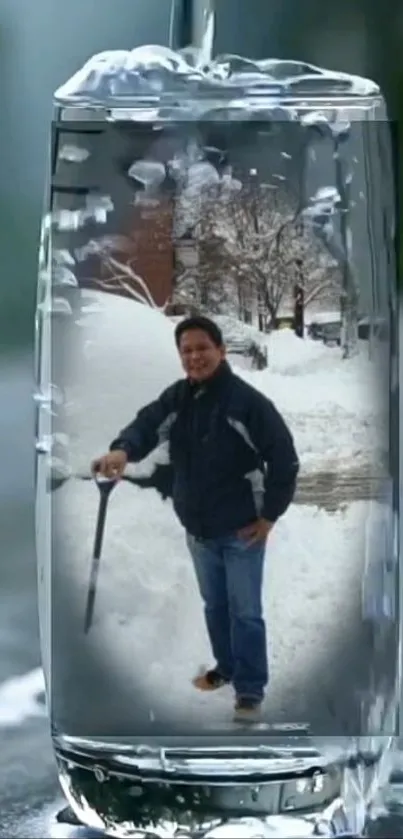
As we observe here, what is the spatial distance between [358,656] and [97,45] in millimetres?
332

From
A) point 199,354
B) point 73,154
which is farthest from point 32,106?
point 199,354

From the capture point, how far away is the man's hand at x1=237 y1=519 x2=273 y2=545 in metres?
0.56

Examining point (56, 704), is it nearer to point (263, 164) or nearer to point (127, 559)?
point (127, 559)

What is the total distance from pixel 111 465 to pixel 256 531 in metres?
0.08

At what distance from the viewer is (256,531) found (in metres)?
0.56

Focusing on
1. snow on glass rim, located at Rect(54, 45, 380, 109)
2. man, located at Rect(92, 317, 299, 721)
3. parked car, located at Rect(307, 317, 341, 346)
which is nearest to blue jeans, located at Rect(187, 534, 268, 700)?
man, located at Rect(92, 317, 299, 721)

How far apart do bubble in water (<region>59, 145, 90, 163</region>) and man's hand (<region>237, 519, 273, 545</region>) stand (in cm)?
19

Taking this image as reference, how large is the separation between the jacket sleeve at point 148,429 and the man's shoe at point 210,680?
11 centimetres

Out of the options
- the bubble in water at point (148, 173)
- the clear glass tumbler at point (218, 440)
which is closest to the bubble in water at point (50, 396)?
the clear glass tumbler at point (218, 440)

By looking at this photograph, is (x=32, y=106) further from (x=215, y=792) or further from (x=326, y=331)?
(x=215, y=792)

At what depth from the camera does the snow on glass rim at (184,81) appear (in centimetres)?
56

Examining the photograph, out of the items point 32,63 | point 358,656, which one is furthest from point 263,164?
point 358,656

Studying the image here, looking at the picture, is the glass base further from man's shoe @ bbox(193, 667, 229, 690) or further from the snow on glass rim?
the snow on glass rim

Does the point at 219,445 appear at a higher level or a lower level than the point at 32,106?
lower
